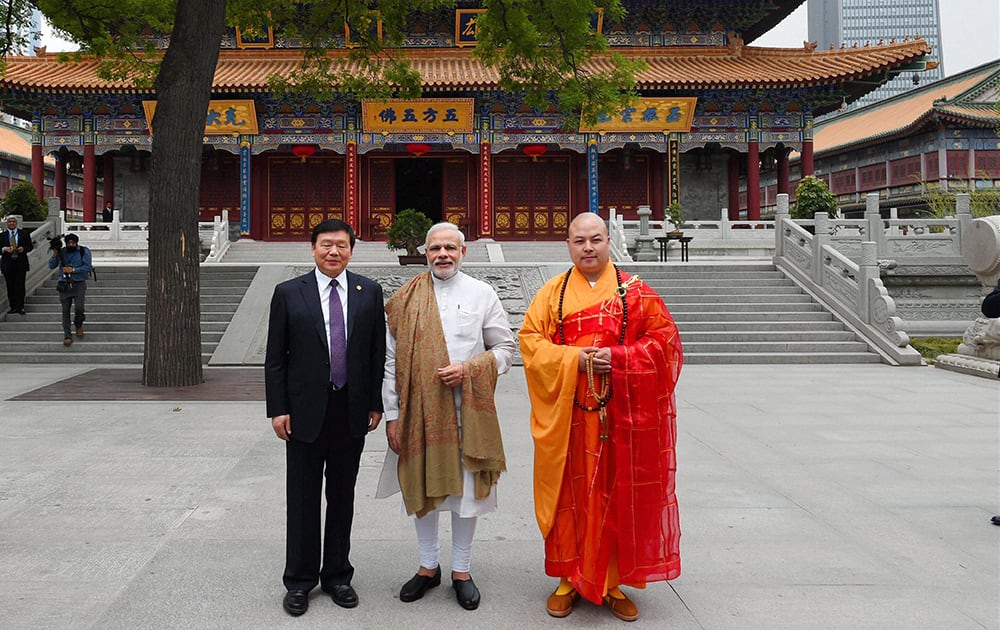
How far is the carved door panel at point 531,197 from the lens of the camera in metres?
19.0

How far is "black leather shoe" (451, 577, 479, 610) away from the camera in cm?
257

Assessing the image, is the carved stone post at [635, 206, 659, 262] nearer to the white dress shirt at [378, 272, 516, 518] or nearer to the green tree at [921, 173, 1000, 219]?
the green tree at [921, 173, 1000, 219]

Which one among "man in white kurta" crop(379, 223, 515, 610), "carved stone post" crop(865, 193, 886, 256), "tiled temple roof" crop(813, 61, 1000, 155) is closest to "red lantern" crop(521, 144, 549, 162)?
"carved stone post" crop(865, 193, 886, 256)

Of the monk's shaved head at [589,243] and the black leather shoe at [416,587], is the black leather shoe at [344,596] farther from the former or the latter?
the monk's shaved head at [589,243]

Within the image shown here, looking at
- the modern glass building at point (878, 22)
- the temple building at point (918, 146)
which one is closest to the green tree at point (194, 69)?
the temple building at point (918, 146)

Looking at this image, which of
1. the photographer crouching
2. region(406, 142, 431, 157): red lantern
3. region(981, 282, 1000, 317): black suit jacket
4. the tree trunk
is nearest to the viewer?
region(981, 282, 1000, 317): black suit jacket

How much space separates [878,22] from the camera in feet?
335

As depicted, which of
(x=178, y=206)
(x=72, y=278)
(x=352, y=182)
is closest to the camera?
(x=178, y=206)

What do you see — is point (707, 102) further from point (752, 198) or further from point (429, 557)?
point (429, 557)

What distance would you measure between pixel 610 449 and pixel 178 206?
644 cm

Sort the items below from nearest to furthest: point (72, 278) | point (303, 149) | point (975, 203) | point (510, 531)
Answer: point (510, 531)
point (72, 278)
point (975, 203)
point (303, 149)

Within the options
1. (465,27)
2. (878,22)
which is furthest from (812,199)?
(878,22)

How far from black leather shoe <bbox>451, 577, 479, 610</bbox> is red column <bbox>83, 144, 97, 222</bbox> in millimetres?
18102

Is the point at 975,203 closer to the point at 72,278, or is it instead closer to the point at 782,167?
the point at 782,167
